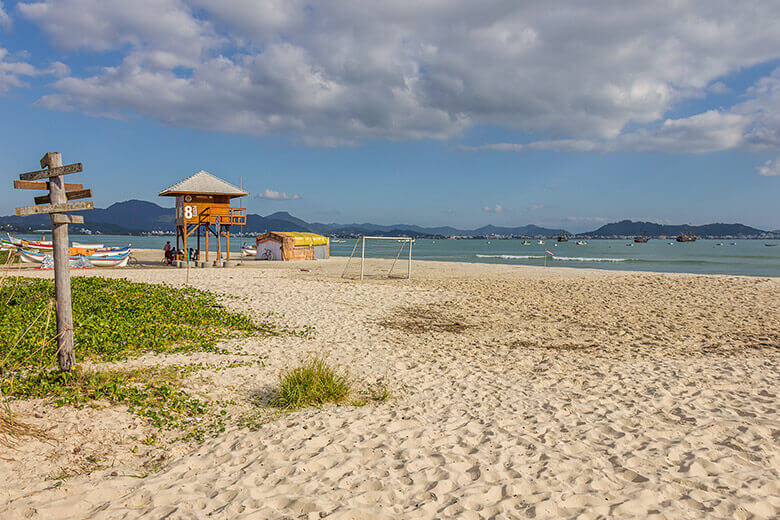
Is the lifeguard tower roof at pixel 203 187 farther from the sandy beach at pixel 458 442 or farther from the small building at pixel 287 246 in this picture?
the sandy beach at pixel 458 442

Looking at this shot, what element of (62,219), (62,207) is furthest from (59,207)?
(62,219)

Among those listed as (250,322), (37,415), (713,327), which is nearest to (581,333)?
(713,327)

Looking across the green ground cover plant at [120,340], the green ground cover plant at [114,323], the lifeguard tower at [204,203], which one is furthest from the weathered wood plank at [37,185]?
the lifeguard tower at [204,203]

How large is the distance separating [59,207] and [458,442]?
5122 mm

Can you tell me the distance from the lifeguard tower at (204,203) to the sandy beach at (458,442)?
1944 centimetres

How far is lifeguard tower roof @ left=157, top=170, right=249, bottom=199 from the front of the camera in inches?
992

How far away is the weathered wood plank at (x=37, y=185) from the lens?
5189 mm

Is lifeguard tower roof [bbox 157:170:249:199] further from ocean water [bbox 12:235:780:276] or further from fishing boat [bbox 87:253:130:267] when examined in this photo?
ocean water [bbox 12:235:780:276]

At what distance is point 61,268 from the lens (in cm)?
523

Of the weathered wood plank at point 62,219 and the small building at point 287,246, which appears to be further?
the small building at point 287,246

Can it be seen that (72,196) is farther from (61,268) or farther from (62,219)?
(61,268)

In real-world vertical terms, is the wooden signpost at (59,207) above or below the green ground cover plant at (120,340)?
above

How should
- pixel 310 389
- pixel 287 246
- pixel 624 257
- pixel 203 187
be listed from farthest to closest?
1. pixel 624 257
2. pixel 287 246
3. pixel 203 187
4. pixel 310 389

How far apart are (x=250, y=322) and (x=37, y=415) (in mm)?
5307
